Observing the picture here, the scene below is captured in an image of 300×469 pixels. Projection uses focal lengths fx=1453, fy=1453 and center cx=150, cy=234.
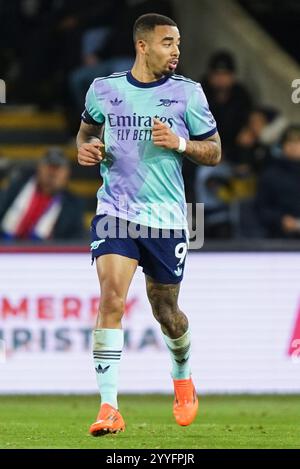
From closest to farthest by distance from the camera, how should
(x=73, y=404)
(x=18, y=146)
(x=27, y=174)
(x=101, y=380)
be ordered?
(x=101, y=380) → (x=73, y=404) → (x=27, y=174) → (x=18, y=146)

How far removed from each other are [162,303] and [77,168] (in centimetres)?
832

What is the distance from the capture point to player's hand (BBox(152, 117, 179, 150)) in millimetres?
9109

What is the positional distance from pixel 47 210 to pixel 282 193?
2.44 metres

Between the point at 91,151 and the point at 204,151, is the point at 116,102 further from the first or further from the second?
the point at 204,151

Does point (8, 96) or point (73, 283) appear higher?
point (8, 96)

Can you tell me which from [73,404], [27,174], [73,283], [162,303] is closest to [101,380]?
[162,303]

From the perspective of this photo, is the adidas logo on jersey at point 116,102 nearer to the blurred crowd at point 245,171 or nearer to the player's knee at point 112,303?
the player's knee at point 112,303

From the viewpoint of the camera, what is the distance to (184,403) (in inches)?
391

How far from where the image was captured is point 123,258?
925cm

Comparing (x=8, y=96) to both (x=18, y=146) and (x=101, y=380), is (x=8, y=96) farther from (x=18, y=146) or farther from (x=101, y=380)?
(x=101, y=380)

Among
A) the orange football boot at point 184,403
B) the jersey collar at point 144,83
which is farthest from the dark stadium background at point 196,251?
the jersey collar at point 144,83

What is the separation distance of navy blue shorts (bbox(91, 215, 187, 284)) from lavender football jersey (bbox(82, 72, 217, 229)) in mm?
65

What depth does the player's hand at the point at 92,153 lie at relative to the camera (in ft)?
30.6

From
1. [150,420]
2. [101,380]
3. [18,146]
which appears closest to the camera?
[101,380]
